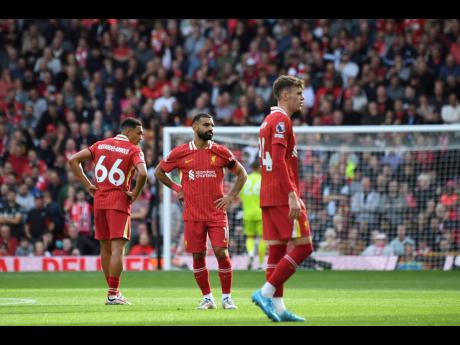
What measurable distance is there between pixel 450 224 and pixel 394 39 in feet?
20.0

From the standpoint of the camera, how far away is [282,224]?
9664mm

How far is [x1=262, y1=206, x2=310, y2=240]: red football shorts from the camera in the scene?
376 inches

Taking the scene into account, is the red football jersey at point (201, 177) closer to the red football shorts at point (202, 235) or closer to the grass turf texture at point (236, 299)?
the red football shorts at point (202, 235)

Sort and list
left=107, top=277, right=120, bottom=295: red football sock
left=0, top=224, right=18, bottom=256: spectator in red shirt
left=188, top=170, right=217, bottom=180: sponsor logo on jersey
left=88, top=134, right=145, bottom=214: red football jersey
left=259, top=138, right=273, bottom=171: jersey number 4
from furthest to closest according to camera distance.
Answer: left=0, top=224, right=18, bottom=256: spectator in red shirt → left=88, top=134, right=145, bottom=214: red football jersey → left=107, top=277, right=120, bottom=295: red football sock → left=188, top=170, right=217, bottom=180: sponsor logo on jersey → left=259, top=138, right=273, bottom=171: jersey number 4

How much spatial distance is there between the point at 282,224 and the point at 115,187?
11.3 feet

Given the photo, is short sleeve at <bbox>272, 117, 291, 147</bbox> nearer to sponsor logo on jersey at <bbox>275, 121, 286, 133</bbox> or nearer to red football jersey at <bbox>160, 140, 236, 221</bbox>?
sponsor logo on jersey at <bbox>275, 121, 286, 133</bbox>

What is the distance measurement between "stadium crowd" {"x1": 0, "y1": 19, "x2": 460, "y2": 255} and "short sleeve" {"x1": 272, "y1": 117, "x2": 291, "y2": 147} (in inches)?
466

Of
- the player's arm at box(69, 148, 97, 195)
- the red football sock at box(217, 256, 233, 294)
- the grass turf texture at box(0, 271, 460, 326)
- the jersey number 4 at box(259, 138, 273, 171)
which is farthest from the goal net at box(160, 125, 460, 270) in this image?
→ the jersey number 4 at box(259, 138, 273, 171)

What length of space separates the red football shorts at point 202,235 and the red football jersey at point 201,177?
0.22 ft

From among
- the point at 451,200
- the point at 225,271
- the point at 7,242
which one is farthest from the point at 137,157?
the point at 7,242

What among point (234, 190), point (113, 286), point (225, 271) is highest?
point (234, 190)

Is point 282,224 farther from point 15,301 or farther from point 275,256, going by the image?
point 15,301

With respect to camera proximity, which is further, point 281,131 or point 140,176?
point 140,176

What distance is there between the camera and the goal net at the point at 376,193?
20922 mm
